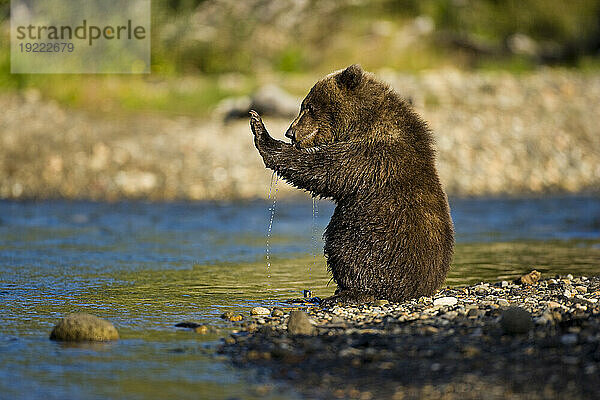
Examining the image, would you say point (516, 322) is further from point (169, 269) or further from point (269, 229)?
point (269, 229)

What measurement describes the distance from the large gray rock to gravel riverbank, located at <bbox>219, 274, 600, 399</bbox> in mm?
807

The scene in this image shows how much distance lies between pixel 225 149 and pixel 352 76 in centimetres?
886

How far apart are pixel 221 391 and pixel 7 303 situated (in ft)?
10.7

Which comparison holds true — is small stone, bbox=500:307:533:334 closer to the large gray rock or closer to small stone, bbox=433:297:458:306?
small stone, bbox=433:297:458:306

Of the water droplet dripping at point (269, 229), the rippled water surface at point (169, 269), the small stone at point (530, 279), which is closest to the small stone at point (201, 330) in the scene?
the rippled water surface at point (169, 269)

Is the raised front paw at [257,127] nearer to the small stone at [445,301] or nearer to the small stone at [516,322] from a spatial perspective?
the small stone at [445,301]

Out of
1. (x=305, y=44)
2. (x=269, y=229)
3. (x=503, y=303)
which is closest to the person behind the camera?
(x=503, y=303)

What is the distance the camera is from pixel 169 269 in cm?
958

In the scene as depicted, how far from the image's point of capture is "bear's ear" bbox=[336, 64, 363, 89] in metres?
7.48

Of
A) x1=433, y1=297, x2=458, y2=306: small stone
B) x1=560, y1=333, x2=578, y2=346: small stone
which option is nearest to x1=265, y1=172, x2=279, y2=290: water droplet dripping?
x1=433, y1=297, x2=458, y2=306: small stone

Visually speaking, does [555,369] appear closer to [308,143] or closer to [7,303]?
[308,143]

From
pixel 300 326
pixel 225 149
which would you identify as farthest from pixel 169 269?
pixel 225 149

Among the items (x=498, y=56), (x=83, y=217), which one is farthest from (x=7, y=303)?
(x=498, y=56)

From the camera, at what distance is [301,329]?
19.7ft
